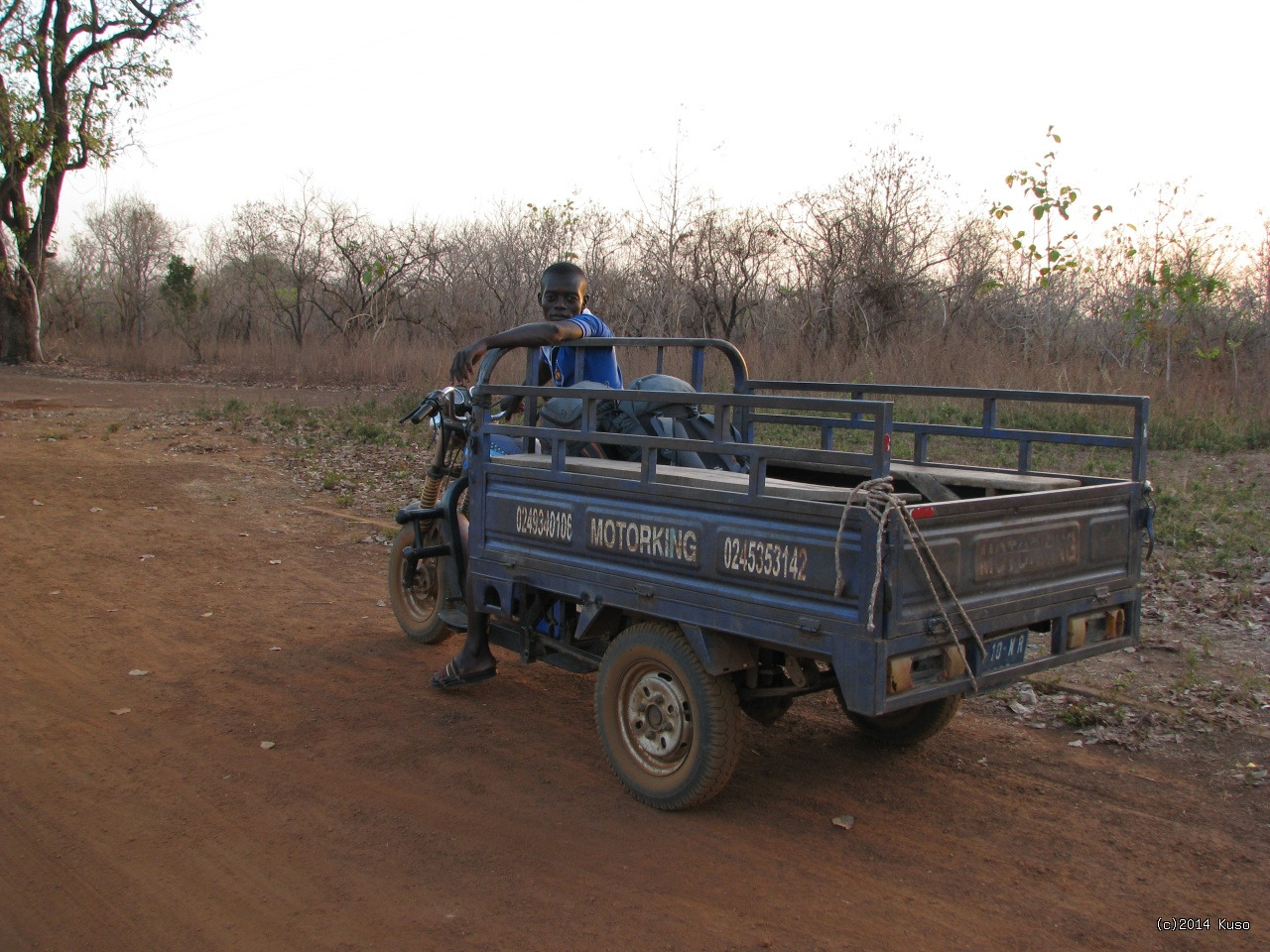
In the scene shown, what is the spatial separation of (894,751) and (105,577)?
5945mm

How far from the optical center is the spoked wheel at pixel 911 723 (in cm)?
452

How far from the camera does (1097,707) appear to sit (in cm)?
514

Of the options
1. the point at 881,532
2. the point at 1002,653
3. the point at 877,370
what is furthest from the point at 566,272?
the point at 877,370

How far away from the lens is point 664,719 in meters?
4.09

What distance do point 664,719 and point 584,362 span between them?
6.71 ft

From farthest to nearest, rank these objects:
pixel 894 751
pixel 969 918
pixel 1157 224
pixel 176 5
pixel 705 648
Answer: pixel 176 5 → pixel 1157 224 → pixel 894 751 → pixel 705 648 → pixel 969 918

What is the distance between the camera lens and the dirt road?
10.6 ft

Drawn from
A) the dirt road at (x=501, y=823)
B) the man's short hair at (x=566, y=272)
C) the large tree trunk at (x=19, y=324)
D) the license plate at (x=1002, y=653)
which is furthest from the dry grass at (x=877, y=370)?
the license plate at (x=1002, y=653)

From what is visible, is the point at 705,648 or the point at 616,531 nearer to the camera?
the point at 705,648

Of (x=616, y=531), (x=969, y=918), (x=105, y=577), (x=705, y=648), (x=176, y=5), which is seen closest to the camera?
(x=969, y=918)

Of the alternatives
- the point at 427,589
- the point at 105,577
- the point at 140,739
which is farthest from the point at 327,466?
the point at 140,739

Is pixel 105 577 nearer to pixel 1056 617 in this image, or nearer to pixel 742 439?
pixel 742 439

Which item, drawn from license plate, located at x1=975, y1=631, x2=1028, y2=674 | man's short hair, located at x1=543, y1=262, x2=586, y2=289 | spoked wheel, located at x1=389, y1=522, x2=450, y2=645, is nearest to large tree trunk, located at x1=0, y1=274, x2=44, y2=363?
spoked wheel, located at x1=389, y1=522, x2=450, y2=645

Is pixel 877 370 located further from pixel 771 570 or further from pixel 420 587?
pixel 771 570
